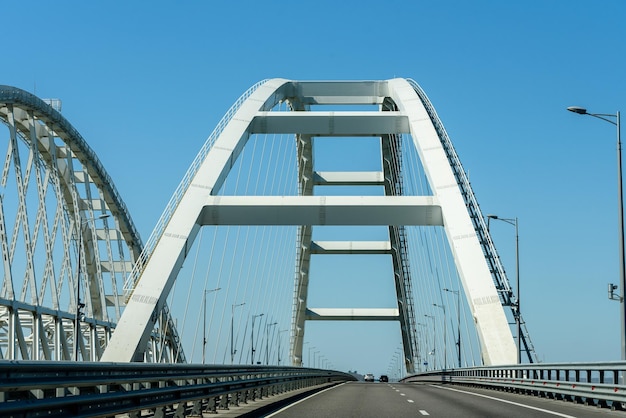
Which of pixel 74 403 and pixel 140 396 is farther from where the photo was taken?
pixel 140 396

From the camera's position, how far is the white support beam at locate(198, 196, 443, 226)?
2983 cm

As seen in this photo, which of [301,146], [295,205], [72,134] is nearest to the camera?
[295,205]

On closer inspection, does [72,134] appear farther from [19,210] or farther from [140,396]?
[140,396]

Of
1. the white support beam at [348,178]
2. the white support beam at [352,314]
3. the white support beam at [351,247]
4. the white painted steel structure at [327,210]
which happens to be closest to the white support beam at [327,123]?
the white painted steel structure at [327,210]

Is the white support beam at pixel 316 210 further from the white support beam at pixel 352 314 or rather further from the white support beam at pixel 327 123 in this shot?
the white support beam at pixel 352 314

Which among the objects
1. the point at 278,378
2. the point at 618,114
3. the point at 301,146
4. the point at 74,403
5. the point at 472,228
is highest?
the point at 301,146

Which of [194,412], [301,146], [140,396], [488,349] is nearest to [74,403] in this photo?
[140,396]

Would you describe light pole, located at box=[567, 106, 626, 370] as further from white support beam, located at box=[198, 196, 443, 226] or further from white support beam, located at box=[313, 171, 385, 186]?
white support beam, located at box=[313, 171, 385, 186]

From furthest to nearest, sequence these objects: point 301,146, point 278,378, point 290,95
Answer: point 301,146, point 290,95, point 278,378

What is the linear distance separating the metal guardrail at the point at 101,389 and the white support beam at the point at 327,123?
17.4m

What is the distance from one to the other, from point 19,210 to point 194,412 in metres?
31.6

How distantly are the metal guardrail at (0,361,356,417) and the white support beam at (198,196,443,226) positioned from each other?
442 inches

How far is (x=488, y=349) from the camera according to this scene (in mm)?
28484

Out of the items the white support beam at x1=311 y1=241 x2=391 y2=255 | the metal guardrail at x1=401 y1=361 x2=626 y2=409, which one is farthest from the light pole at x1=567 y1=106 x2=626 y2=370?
the white support beam at x1=311 y1=241 x2=391 y2=255
